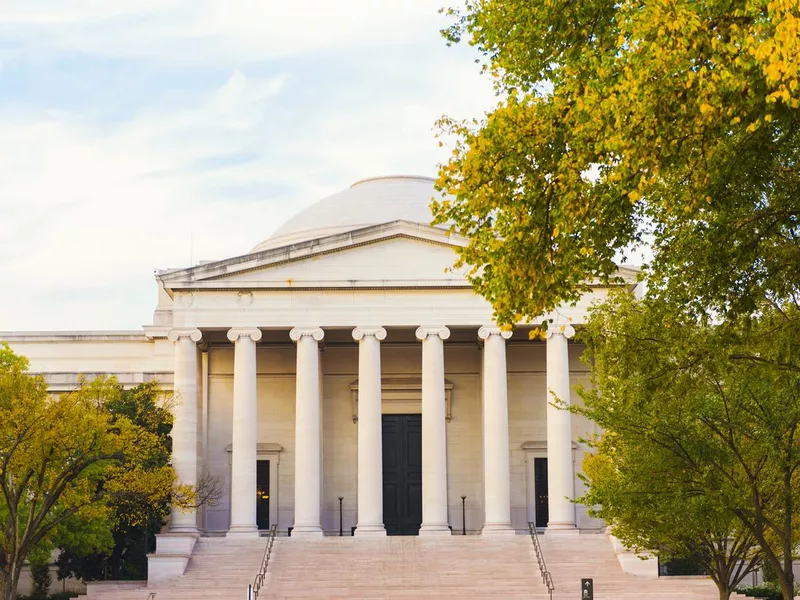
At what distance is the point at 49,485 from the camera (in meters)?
39.4

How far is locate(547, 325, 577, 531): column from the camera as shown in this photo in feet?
164

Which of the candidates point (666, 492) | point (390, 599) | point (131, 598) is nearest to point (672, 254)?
point (666, 492)

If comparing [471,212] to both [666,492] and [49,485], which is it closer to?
[666,492]

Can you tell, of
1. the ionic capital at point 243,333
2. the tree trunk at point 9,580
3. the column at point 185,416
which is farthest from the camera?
the ionic capital at point 243,333

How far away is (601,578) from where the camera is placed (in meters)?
44.8

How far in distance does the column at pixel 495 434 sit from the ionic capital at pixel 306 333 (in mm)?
6303

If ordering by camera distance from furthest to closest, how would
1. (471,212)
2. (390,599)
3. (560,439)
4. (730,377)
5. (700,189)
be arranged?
(560,439) < (390,599) < (730,377) < (471,212) < (700,189)

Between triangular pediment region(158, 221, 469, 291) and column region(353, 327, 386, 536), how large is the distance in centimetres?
233

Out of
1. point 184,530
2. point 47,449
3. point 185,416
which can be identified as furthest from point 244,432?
point 47,449

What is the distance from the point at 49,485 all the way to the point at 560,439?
20.1 m

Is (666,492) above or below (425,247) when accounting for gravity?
below

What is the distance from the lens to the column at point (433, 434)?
49938 millimetres

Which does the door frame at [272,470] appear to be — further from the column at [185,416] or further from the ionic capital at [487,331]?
the ionic capital at [487,331]

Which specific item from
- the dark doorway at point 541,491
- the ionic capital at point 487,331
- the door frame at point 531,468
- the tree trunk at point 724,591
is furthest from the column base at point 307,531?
the tree trunk at point 724,591
